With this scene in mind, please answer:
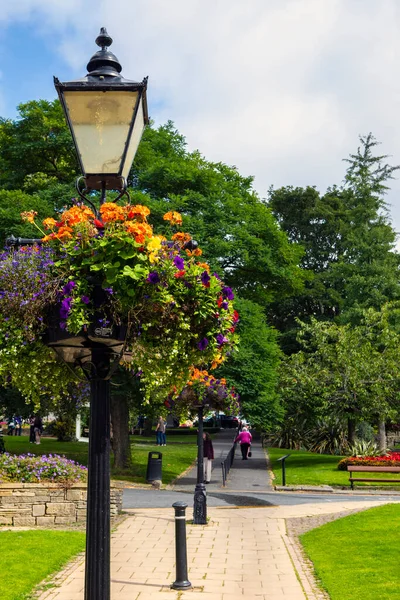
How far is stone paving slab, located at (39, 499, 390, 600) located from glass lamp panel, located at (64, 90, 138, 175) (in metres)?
5.46

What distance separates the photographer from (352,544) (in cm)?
1176

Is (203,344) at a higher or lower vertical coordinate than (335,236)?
lower

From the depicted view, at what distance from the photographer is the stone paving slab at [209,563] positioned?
28.2 ft

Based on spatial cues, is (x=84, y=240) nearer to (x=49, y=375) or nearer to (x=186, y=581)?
(x=49, y=375)

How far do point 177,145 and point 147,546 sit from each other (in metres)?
19.3

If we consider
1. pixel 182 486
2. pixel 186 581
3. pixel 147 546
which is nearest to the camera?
pixel 186 581

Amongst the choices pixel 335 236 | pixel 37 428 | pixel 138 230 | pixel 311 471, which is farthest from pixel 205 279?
pixel 335 236

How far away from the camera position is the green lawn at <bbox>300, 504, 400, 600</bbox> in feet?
28.3

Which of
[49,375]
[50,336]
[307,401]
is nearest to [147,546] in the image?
[49,375]

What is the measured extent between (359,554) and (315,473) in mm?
15603

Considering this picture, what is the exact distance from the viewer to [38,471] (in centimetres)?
1433

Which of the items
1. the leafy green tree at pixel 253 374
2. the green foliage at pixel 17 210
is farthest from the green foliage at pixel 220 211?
the green foliage at pixel 17 210

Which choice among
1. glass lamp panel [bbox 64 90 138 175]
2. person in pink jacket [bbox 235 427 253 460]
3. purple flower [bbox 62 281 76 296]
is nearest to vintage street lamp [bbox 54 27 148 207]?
glass lamp panel [bbox 64 90 138 175]

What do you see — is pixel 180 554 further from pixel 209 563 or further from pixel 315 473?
pixel 315 473
